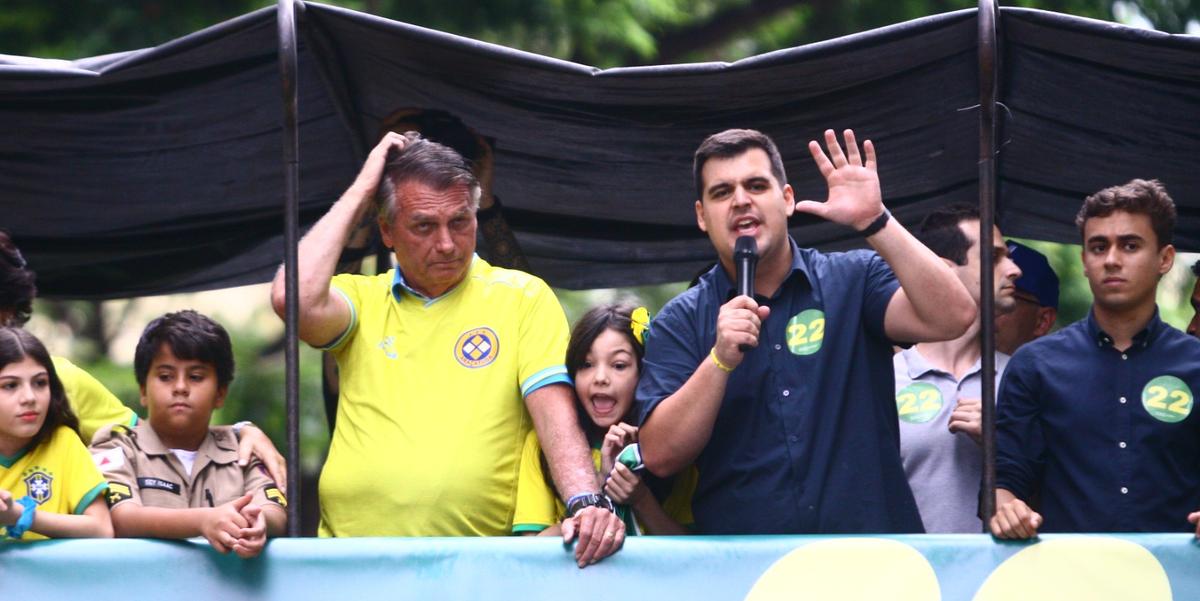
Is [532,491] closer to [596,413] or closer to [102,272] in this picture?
[596,413]

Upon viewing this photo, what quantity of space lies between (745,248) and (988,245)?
1.83 ft

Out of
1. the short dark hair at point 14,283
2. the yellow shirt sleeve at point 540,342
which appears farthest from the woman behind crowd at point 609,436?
the short dark hair at point 14,283

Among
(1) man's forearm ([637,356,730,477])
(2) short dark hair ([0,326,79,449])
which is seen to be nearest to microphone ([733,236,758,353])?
(1) man's forearm ([637,356,730,477])

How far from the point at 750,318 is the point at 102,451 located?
188cm

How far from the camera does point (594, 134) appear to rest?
4918 millimetres

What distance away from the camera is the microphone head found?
4070mm

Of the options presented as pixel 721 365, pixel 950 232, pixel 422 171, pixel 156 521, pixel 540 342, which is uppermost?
→ pixel 422 171

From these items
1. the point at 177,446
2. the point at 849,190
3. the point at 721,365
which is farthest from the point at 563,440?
the point at 177,446

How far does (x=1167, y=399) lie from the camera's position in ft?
14.1

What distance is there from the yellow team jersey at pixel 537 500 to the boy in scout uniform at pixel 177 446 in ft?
2.02

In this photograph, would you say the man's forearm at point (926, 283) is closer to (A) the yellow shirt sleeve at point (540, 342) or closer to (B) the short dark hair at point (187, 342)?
(A) the yellow shirt sleeve at point (540, 342)

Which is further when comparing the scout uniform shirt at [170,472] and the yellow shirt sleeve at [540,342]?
the scout uniform shirt at [170,472]

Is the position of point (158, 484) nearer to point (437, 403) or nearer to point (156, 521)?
point (156, 521)

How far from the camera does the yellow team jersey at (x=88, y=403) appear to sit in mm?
5039
